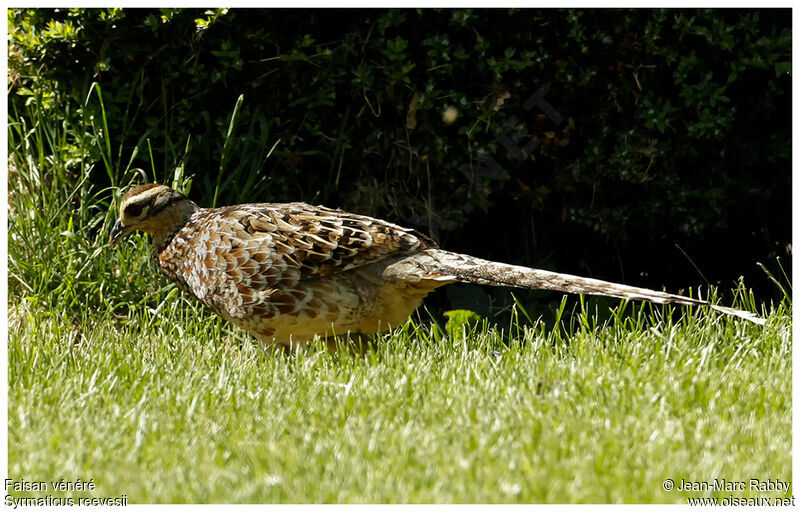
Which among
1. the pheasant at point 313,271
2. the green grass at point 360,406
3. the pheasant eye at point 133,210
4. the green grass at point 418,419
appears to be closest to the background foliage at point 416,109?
the green grass at point 360,406

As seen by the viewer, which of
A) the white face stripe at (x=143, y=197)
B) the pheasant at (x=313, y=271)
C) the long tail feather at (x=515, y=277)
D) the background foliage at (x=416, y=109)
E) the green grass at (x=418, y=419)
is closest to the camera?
the green grass at (x=418, y=419)

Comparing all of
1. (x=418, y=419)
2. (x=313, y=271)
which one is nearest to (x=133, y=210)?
(x=313, y=271)

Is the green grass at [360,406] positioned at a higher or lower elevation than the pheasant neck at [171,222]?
lower

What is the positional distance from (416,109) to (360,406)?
8.03 feet

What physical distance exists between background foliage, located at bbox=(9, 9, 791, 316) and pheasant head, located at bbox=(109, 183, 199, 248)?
0.59 m

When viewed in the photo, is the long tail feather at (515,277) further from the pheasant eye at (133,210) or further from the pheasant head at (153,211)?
the pheasant eye at (133,210)

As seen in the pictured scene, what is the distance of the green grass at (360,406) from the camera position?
2875 millimetres

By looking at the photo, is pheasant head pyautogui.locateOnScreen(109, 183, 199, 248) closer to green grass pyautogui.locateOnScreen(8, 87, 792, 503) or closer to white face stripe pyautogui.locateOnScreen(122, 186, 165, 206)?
white face stripe pyautogui.locateOnScreen(122, 186, 165, 206)

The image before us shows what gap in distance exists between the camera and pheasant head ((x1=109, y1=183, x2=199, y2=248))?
4746mm

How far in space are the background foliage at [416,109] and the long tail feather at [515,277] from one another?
1319mm

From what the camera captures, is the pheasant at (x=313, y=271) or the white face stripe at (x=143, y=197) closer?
the pheasant at (x=313, y=271)

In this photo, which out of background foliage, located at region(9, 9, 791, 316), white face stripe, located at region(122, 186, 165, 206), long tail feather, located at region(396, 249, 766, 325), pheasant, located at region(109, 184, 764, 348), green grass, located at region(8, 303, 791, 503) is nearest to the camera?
green grass, located at region(8, 303, 791, 503)

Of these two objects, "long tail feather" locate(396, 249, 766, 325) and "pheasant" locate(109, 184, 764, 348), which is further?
"pheasant" locate(109, 184, 764, 348)

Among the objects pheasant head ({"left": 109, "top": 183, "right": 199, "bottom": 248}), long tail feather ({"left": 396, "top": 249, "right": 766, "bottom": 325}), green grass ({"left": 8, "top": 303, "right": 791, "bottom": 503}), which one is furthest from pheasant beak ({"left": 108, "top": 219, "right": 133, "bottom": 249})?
long tail feather ({"left": 396, "top": 249, "right": 766, "bottom": 325})
